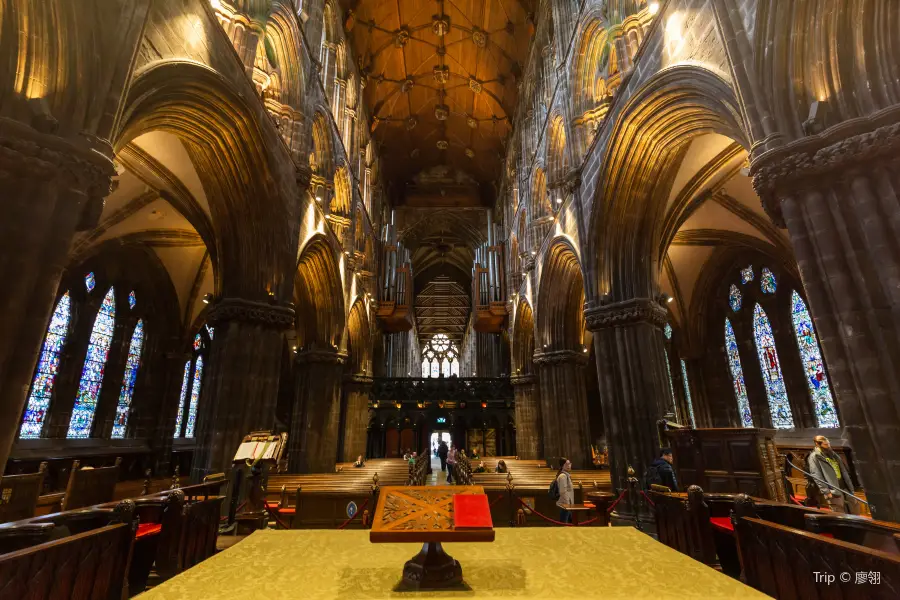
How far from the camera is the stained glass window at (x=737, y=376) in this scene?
14.9 m

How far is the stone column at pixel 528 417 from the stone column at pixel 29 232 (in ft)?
52.9

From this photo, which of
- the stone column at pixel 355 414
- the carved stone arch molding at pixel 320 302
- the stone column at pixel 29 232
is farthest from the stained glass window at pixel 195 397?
the stone column at pixel 29 232

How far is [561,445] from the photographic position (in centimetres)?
1370

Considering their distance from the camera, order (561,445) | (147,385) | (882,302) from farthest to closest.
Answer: (147,385), (561,445), (882,302)

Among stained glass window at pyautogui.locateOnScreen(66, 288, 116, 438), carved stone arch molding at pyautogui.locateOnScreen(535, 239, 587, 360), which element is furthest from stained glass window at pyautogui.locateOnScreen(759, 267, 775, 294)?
stained glass window at pyautogui.locateOnScreen(66, 288, 116, 438)

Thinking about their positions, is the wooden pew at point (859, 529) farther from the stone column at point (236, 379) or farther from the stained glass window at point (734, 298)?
the stained glass window at point (734, 298)

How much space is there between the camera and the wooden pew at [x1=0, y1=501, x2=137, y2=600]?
7.82 feet

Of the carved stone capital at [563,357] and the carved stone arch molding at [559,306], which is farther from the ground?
the carved stone arch molding at [559,306]

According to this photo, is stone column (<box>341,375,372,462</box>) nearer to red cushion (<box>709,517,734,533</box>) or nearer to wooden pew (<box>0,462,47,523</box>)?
wooden pew (<box>0,462,47,523</box>)

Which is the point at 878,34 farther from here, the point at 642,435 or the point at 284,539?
the point at 284,539

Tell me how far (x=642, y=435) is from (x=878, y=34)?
6562 mm

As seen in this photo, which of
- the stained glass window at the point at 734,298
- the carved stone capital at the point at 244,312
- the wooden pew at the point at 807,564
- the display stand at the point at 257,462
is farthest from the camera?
the stained glass window at the point at 734,298

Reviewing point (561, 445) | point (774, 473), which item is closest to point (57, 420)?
point (561, 445)

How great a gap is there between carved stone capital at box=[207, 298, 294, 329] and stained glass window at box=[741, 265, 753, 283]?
50.7ft
